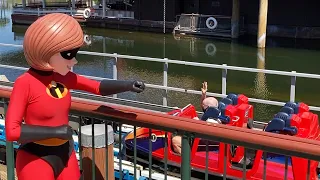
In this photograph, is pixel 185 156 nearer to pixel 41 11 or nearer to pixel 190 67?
pixel 190 67

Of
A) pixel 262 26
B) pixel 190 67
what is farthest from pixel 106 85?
pixel 262 26

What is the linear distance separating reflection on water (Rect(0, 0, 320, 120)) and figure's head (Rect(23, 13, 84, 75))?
5.53 meters

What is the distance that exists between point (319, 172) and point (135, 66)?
12.0 meters

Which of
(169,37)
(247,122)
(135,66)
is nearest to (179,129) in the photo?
(247,122)

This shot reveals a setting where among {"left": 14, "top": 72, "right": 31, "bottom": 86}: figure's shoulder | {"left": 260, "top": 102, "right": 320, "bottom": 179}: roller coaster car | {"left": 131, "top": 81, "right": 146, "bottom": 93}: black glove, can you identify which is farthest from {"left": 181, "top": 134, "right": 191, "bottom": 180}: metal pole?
{"left": 260, "top": 102, "right": 320, "bottom": 179}: roller coaster car

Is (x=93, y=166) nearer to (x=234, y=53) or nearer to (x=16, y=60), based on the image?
(x=16, y=60)

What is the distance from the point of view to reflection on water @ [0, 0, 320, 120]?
40.6 feet

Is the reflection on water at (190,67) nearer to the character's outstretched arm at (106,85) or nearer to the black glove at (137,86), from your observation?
the character's outstretched arm at (106,85)

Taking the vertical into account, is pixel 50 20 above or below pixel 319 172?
above

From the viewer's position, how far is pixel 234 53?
22.1 metres

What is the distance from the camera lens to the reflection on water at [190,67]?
1237cm

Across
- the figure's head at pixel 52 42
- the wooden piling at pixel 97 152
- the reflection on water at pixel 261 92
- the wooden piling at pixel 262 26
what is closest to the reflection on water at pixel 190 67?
the reflection on water at pixel 261 92

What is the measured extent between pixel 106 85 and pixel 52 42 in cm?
47

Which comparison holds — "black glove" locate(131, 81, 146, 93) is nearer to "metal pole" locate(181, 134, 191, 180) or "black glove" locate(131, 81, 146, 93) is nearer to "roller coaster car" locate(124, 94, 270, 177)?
"metal pole" locate(181, 134, 191, 180)
